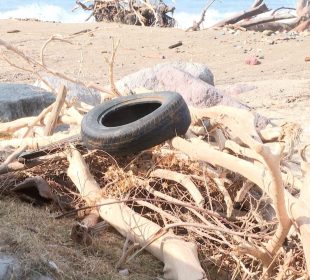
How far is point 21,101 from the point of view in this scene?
7246mm

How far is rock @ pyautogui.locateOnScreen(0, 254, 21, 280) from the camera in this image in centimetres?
270

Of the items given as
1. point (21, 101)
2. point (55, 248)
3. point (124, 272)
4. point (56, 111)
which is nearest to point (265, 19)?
point (21, 101)

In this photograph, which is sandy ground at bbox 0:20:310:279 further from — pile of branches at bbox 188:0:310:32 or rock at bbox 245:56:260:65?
pile of branches at bbox 188:0:310:32

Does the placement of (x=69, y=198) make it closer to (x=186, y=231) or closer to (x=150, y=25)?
(x=186, y=231)

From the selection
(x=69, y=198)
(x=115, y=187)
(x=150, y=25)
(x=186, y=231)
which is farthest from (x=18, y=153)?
(x=150, y=25)

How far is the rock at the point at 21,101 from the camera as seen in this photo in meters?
7.12

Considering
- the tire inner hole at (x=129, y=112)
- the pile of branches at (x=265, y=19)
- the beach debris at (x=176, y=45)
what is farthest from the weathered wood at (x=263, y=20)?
the tire inner hole at (x=129, y=112)

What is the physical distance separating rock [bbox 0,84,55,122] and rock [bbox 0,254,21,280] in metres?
4.30

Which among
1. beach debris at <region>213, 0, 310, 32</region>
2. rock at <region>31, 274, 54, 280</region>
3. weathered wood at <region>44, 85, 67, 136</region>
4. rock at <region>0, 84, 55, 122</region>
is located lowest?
beach debris at <region>213, 0, 310, 32</region>

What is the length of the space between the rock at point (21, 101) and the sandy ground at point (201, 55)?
10.0 ft

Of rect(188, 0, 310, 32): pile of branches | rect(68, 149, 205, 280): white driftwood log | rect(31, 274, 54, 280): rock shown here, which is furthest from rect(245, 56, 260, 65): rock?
rect(31, 274, 54, 280): rock

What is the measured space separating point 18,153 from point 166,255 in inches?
57.1

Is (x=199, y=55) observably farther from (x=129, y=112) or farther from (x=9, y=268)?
Answer: (x=9, y=268)

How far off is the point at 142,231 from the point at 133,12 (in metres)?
16.4
